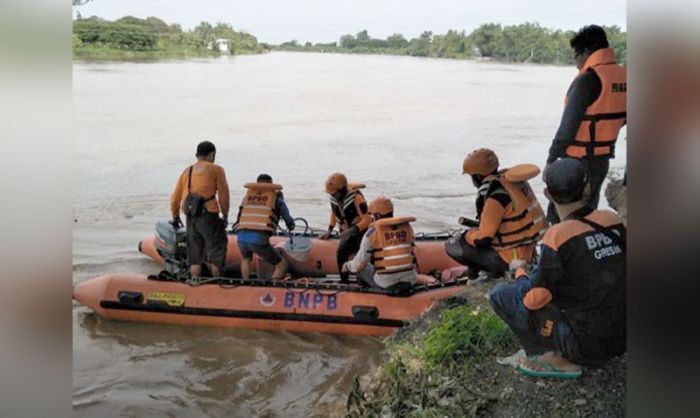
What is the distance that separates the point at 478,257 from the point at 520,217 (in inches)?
14.0

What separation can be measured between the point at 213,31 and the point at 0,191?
12636mm

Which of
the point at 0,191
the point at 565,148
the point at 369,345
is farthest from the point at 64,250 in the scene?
the point at 369,345

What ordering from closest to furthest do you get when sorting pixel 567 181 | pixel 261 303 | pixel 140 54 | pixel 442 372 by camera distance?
pixel 567 181
pixel 442 372
pixel 261 303
pixel 140 54

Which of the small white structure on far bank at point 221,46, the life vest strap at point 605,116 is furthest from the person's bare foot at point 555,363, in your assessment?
the small white structure on far bank at point 221,46

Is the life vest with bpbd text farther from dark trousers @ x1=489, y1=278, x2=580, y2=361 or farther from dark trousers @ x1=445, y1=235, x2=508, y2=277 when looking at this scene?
dark trousers @ x1=489, y1=278, x2=580, y2=361

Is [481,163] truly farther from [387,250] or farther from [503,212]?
[387,250]

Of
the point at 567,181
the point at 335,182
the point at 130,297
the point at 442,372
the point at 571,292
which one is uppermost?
the point at 567,181

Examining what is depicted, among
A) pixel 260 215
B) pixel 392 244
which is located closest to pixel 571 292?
pixel 392 244

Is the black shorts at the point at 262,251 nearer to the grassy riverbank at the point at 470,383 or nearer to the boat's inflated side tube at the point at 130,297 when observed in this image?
the boat's inflated side tube at the point at 130,297

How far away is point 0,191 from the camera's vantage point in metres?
1.73

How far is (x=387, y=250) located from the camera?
15.2ft

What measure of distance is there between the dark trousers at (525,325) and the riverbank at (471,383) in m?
0.11

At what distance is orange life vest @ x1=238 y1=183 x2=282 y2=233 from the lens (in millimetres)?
5301

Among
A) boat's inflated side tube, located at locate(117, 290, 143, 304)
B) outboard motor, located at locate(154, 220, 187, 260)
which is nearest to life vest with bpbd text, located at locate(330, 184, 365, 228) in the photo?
outboard motor, located at locate(154, 220, 187, 260)
